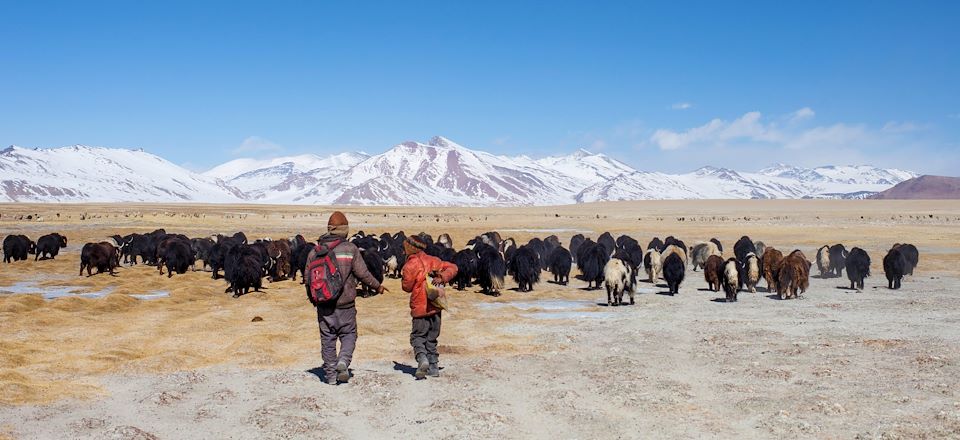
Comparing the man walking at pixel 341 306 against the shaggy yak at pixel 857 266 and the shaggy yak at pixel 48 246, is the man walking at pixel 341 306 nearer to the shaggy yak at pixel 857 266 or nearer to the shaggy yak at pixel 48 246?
the shaggy yak at pixel 857 266

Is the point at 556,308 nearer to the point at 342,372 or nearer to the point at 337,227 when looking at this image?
the point at 342,372

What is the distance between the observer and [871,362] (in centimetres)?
1050

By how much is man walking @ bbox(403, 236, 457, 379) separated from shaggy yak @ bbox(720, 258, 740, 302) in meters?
11.5

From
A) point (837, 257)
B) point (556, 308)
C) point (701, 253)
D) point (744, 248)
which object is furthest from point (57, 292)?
point (744, 248)

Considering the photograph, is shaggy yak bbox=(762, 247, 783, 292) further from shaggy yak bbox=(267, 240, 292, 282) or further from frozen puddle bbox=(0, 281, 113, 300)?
frozen puddle bbox=(0, 281, 113, 300)

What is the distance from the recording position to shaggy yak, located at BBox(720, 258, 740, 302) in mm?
18625

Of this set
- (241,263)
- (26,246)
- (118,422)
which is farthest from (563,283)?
(26,246)

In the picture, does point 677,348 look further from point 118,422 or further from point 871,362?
point 118,422

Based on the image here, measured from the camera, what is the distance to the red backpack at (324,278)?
878 centimetres

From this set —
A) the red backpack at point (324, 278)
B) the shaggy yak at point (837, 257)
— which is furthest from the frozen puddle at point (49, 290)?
the shaggy yak at point (837, 257)

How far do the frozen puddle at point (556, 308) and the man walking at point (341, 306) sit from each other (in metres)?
7.82

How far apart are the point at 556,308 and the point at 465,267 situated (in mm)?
5095

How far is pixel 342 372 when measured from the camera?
9141mm

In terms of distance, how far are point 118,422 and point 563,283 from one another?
58.7ft
